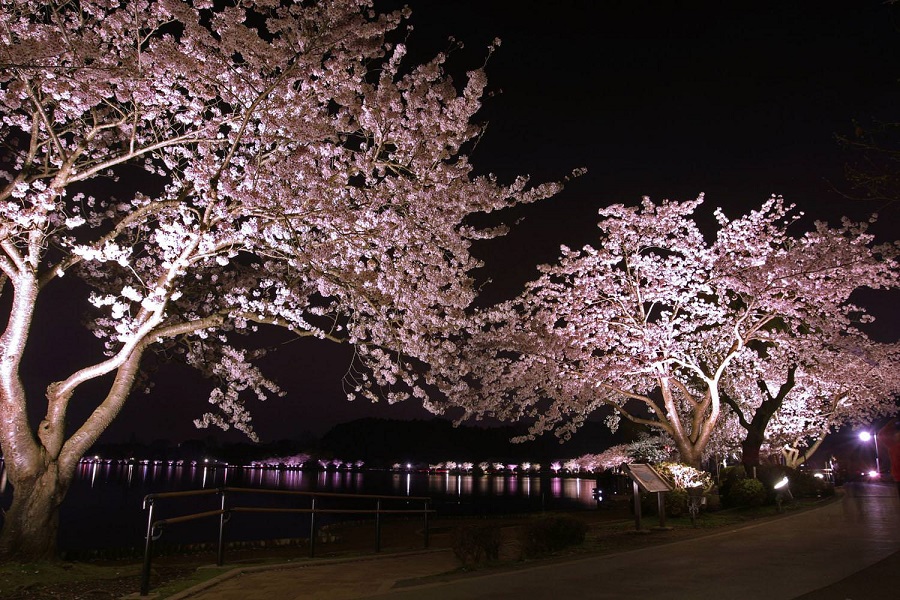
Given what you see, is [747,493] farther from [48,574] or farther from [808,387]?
[48,574]

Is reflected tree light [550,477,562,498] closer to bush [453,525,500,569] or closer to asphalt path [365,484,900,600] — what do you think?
asphalt path [365,484,900,600]

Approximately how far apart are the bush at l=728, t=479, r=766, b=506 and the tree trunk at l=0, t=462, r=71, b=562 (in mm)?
18750

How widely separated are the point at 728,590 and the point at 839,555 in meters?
3.61

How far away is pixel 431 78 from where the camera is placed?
11.5 meters

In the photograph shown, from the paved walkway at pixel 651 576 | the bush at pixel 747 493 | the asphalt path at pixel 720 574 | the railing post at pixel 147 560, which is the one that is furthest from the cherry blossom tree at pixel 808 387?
the railing post at pixel 147 560

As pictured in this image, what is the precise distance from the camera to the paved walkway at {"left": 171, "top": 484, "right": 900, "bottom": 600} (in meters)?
6.95

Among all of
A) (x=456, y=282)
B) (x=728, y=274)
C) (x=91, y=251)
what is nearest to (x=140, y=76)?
(x=91, y=251)

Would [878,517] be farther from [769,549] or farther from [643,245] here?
[643,245]

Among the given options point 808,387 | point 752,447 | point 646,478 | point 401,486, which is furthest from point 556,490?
point 646,478

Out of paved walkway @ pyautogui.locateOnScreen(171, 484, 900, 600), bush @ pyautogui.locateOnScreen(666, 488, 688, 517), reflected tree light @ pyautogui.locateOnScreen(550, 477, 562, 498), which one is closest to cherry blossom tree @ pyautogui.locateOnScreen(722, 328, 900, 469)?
bush @ pyautogui.locateOnScreen(666, 488, 688, 517)

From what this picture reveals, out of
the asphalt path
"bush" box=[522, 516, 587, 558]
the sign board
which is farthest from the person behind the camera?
the sign board

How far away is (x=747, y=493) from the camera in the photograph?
19.7 m

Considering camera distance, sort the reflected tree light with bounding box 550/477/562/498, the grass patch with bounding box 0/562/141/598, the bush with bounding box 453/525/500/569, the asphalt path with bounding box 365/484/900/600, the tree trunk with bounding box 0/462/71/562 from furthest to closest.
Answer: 1. the reflected tree light with bounding box 550/477/562/498
2. the bush with bounding box 453/525/500/569
3. the tree trunk with bounding box 0/462/71/562
4. the grass patch with bounding box 0/562/141/598
5. the asphalt path with bounding box 365/484/900/600

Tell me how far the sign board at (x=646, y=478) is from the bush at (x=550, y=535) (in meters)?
2.62
